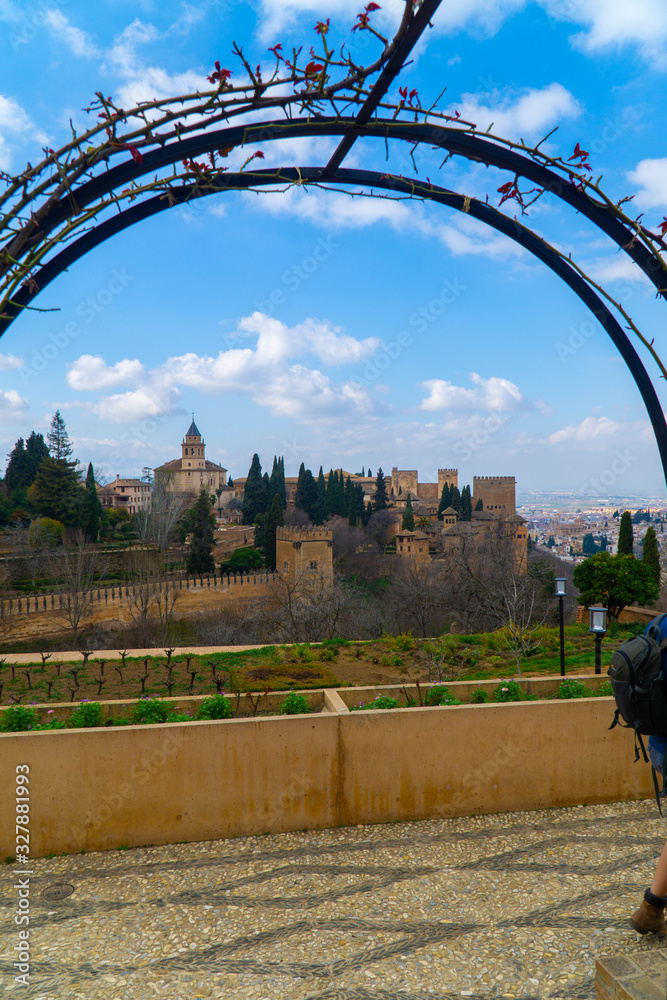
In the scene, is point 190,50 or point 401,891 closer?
point 190,50

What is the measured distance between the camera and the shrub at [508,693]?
361 centimetres

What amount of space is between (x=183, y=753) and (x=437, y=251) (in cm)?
549

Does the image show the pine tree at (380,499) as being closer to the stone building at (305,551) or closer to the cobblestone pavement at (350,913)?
the stone building at (305,551)

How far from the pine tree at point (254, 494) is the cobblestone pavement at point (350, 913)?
1242 inches

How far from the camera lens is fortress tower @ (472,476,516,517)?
139ft

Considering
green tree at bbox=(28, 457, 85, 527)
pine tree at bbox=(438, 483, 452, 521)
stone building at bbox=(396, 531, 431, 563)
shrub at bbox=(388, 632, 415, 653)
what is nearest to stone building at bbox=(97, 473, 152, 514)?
green tree at bbox=(28, 457, 85, 527)

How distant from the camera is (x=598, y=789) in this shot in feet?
10.8

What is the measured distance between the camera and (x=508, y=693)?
3.62 m

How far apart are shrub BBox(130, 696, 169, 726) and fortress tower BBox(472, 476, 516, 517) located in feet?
133

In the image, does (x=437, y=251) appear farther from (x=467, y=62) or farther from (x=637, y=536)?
(x=637, y=536)

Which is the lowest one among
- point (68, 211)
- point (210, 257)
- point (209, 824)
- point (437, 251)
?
point (209, 824)

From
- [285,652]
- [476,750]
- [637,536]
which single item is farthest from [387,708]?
[637,536]

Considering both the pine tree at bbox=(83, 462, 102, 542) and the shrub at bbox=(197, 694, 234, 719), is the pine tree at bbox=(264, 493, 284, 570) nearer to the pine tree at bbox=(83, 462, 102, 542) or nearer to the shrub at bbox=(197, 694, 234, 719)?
the pine tree at bbox=(83, 462, 102, 542)

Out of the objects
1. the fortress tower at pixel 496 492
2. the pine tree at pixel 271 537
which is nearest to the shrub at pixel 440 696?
the pine tree at pixel 271 537
